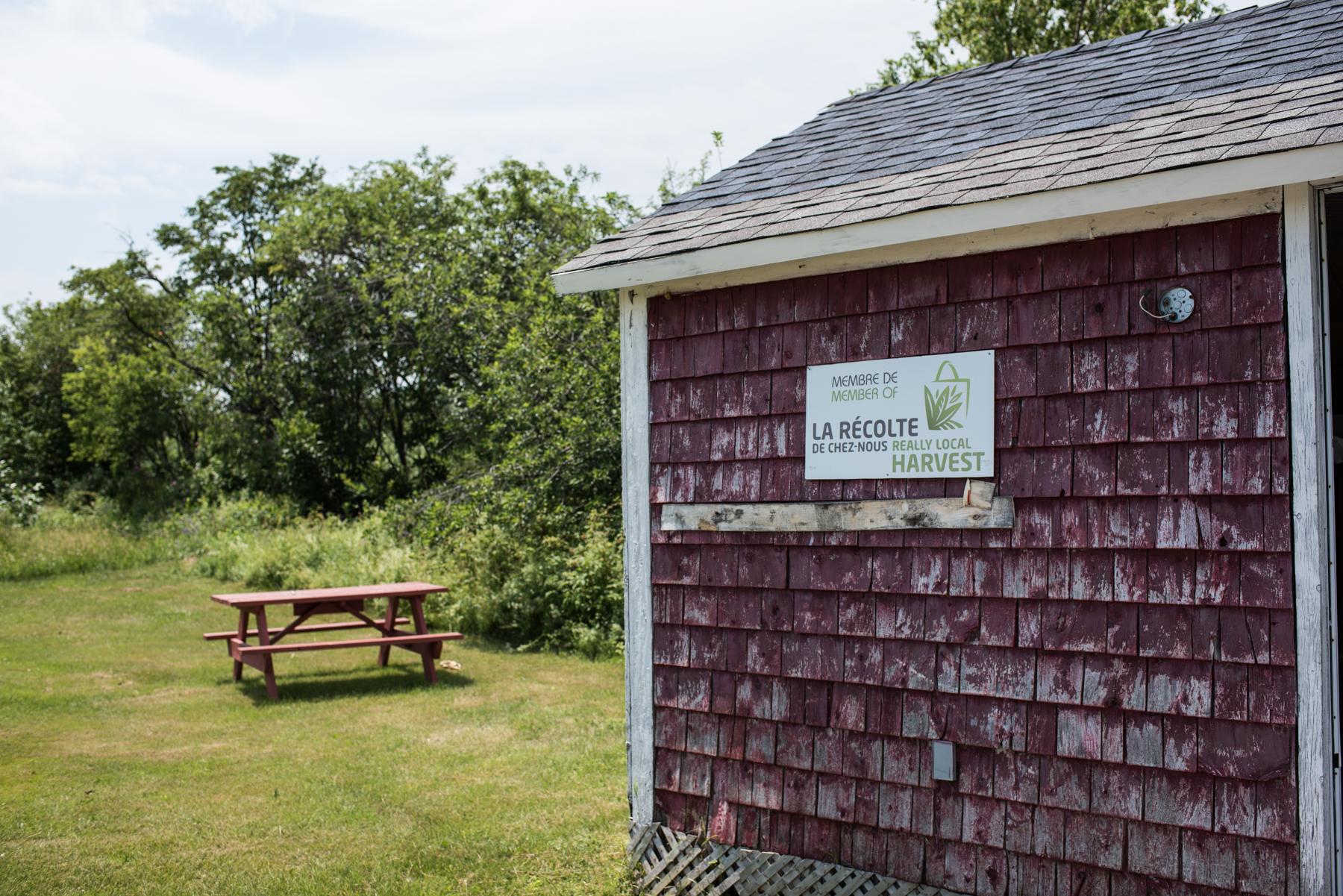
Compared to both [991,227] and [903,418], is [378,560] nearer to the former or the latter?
[903,418]

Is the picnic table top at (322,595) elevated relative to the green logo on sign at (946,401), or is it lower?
lower

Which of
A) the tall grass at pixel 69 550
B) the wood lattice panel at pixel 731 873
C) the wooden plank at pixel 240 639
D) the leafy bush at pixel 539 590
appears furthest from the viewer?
the tall grass at pixel 69 550

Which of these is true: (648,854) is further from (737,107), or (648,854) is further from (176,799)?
(737,107)

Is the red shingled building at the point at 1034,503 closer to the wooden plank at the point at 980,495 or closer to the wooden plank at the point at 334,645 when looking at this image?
the wooden plank at the point at 980,495

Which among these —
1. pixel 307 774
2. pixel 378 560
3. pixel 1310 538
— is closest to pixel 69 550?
pixel 378 560

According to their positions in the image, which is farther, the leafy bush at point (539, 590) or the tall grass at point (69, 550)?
the tall grass at point (69, 550)

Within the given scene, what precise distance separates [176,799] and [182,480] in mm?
18093

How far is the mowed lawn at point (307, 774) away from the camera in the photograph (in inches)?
179

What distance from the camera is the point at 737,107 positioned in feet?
51.4

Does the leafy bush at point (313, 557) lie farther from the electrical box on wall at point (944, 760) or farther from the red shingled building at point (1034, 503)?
the electrical box on wall at point (944, 760)

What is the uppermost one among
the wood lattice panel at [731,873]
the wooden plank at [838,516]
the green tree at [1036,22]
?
the green tree at [1036,22]

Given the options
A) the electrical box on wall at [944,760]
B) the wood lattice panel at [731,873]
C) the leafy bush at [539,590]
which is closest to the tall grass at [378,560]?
the leafy bush at [539,590]

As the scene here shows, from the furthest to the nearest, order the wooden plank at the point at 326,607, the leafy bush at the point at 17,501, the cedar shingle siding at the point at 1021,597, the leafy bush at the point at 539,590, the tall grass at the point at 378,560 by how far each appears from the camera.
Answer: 1. the leafy bush at the point at 17,501
2. the tall grass at the point at 378,560
3. the leafy bush at the point at 539,590
4. the wooden plank at the point at 326,607
5. the cedar shingle siding at the point at 1021,597

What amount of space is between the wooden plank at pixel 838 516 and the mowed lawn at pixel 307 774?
5.76ft
